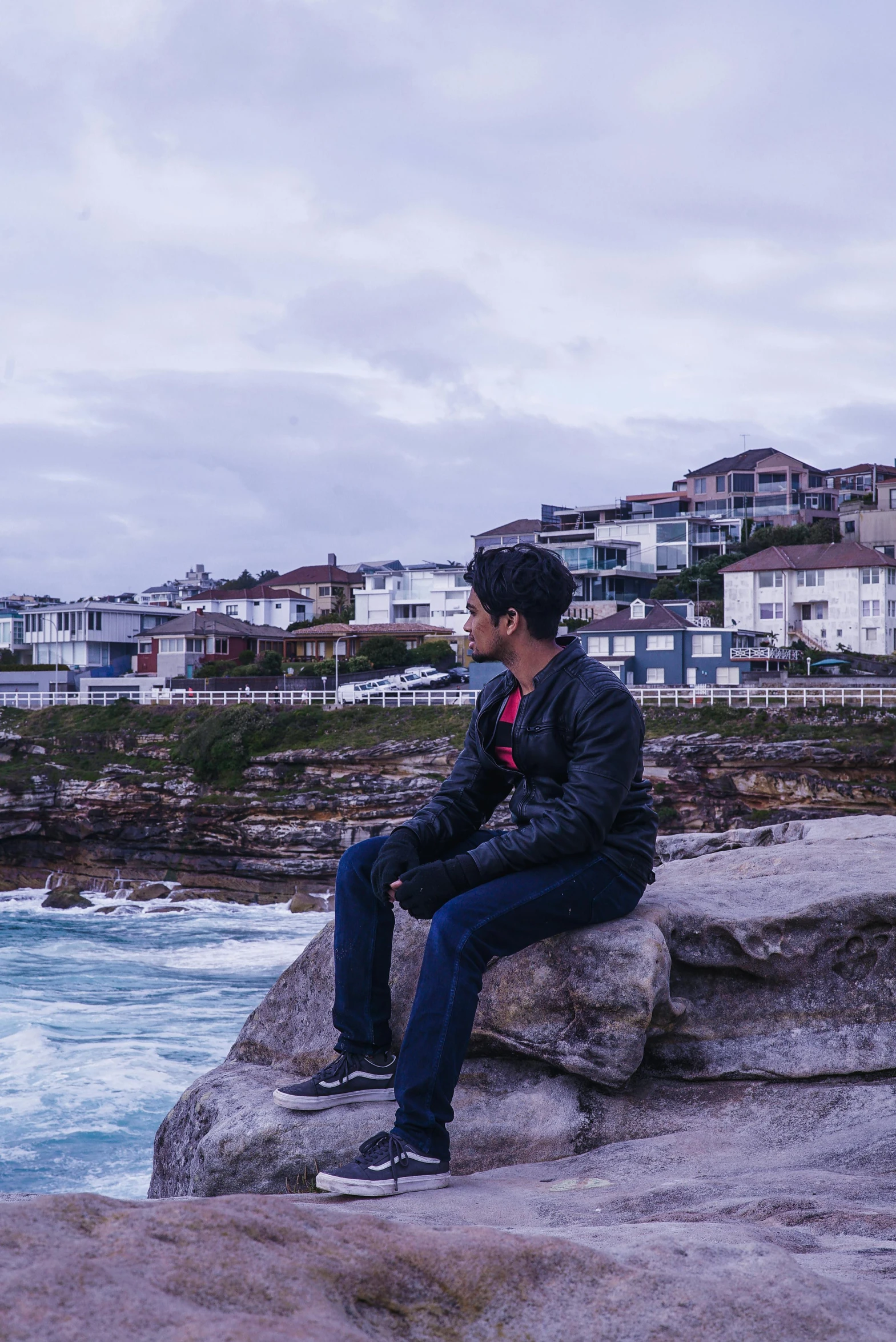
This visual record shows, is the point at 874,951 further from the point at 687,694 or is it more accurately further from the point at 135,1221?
the point at 687,694

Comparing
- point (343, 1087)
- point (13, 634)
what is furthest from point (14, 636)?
point (343, 1087)

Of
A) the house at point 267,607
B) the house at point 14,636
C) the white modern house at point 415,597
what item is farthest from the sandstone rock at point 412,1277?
the house at point 267,607

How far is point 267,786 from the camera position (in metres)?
36.5

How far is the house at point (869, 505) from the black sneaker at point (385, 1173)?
64086 mm

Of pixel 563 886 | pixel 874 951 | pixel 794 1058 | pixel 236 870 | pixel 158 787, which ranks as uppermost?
pixel 563 886

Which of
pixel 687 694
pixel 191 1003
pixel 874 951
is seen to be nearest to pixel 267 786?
pixel 687 694

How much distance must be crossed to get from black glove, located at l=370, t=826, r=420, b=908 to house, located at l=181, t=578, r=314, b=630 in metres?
71.9

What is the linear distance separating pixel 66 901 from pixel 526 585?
30.1m

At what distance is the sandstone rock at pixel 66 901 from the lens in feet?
103

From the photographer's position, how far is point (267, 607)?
76.5 m

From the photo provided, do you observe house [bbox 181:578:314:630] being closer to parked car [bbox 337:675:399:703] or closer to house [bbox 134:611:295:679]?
house [bbox 134:611:295:679]

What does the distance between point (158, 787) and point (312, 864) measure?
6665 millimetres

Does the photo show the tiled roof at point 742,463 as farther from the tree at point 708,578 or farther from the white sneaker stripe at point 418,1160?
the white sneaker stripe at point 418,1160

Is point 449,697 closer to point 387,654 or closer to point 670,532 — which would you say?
point 387,654
